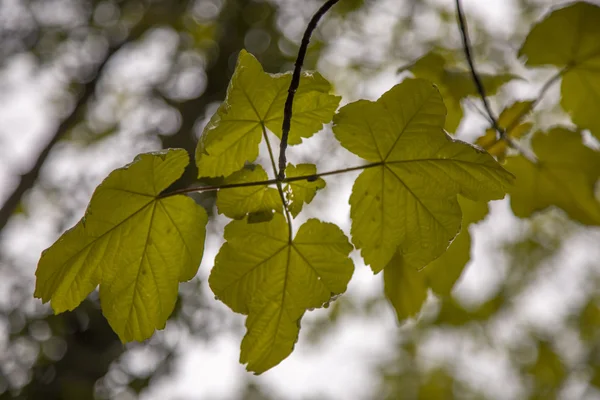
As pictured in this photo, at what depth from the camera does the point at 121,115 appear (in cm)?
329

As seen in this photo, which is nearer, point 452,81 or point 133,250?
point 133,250

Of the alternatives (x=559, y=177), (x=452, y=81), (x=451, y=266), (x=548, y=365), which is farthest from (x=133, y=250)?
(x=548, y=365)

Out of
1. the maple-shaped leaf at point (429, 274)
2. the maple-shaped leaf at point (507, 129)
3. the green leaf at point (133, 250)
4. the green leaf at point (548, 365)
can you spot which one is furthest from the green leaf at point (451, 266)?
the green leaf at point (548, 365)

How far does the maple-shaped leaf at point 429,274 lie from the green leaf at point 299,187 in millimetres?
199

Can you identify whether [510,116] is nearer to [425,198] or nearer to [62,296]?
[425,198]

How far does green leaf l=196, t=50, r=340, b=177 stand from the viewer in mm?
653

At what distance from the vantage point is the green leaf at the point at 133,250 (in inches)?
26.8

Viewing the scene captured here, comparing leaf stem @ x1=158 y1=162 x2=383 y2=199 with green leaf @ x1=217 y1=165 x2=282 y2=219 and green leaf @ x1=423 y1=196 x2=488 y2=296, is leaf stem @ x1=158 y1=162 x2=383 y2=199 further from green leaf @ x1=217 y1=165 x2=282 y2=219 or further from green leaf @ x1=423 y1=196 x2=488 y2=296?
green leaf @ x1=423 y1=196 x2=488 y2=296

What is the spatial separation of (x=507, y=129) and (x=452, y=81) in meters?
0.15

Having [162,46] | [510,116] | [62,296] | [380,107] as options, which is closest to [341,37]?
[162,46]

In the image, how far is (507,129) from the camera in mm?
992

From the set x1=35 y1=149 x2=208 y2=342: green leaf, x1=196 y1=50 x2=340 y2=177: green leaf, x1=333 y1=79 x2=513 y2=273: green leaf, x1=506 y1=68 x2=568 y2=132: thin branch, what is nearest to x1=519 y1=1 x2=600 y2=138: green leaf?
x1=506 y1=68 x2=568 y2=132: thin branch

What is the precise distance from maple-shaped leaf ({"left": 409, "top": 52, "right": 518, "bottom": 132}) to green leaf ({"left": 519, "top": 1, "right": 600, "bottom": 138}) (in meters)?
0.07

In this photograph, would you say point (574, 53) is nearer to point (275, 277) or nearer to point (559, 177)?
point (559, 177)
